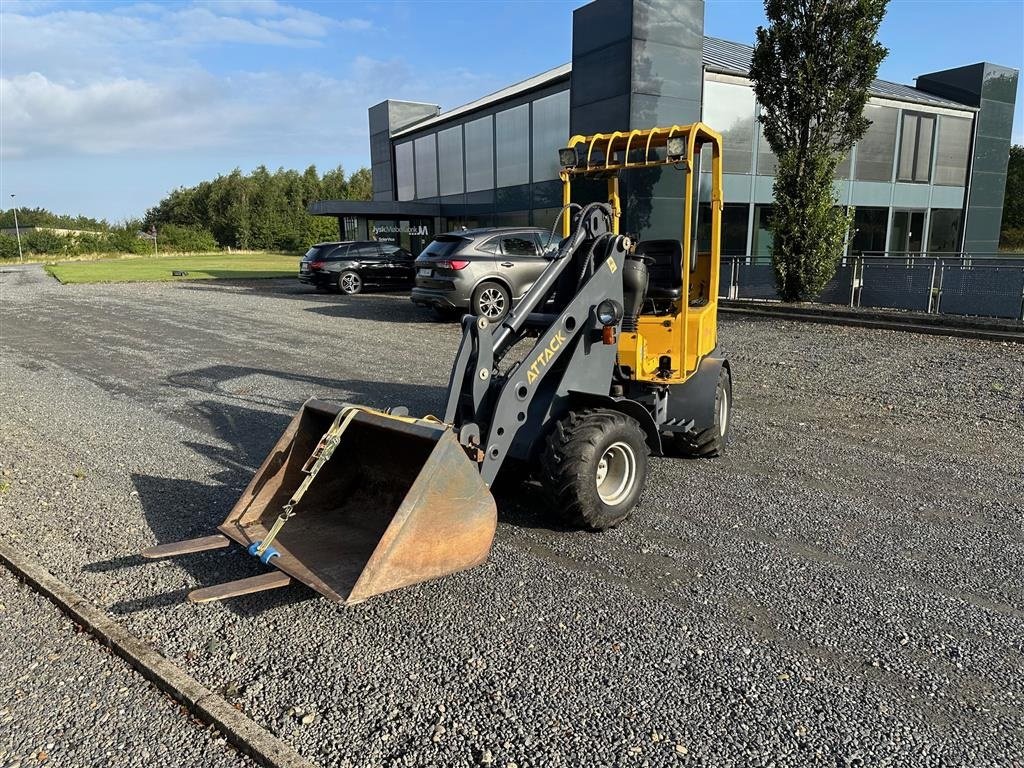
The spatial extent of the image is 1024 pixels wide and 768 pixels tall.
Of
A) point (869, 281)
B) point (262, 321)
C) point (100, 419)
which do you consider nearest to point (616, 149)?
point (100, 419)

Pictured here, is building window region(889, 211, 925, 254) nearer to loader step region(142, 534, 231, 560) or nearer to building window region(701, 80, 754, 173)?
building window region(701, 80, 754, 173)

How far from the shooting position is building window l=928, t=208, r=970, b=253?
24.0 m

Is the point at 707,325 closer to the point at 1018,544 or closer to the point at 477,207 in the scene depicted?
the point at 1018,544

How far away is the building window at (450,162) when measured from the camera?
27.3m

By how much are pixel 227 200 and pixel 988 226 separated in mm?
71669

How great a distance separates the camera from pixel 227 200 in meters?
78.0

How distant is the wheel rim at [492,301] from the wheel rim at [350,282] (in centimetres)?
893

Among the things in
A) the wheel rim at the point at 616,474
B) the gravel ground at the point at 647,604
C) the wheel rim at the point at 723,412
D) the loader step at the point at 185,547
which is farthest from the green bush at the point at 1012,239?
the loader step at the point at 185,547

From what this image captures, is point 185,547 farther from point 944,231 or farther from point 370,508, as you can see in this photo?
point 944,231

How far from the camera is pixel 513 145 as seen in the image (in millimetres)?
23969

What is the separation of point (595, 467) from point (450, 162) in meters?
25.4

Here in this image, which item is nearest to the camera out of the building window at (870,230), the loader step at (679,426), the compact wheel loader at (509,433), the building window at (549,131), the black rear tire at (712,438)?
the compact wheel loader at (509,433)

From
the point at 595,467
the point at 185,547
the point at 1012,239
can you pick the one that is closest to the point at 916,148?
the point at 595,467

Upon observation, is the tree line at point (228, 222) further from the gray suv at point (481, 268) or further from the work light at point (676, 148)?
the work light at point (676, 148)
